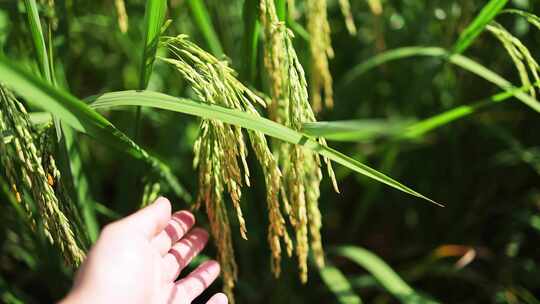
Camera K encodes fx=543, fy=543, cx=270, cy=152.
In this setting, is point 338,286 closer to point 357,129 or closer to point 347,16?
point 347,16

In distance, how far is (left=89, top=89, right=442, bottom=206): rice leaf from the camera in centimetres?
93

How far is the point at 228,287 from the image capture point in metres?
1.17

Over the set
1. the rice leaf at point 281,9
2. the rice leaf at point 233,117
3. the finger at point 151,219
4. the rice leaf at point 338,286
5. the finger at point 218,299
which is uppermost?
the rice leaf at point 281,9

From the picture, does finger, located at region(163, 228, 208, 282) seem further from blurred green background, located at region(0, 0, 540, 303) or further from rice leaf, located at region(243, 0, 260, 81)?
rice leaf, located at region(243, 0, 260, 81)

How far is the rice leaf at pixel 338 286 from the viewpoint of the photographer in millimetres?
1480

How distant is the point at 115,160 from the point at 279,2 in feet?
4.15

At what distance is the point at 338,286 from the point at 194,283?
0.48 metres

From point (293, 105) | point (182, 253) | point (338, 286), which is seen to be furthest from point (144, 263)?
point (338, 286)

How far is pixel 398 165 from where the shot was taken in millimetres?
1955

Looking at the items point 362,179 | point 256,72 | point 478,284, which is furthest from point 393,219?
point 256,72

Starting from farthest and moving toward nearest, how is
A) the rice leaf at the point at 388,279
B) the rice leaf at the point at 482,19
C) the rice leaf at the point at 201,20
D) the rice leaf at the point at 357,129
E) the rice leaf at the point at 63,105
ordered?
the rice leaf at the point at 388,279 < the rice leaf at the point at 201,20 < the rice leaf at the point at 482,19 < the rice leaf at the point at 63,105 < the rice leaf at the point at 357,129

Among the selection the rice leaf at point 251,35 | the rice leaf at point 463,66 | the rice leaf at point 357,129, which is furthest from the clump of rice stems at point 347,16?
the rice leaf at point 357,129

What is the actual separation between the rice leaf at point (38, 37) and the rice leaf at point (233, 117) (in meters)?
0.11

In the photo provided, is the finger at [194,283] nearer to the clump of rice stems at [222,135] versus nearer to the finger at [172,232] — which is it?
the finger at [172,232]
